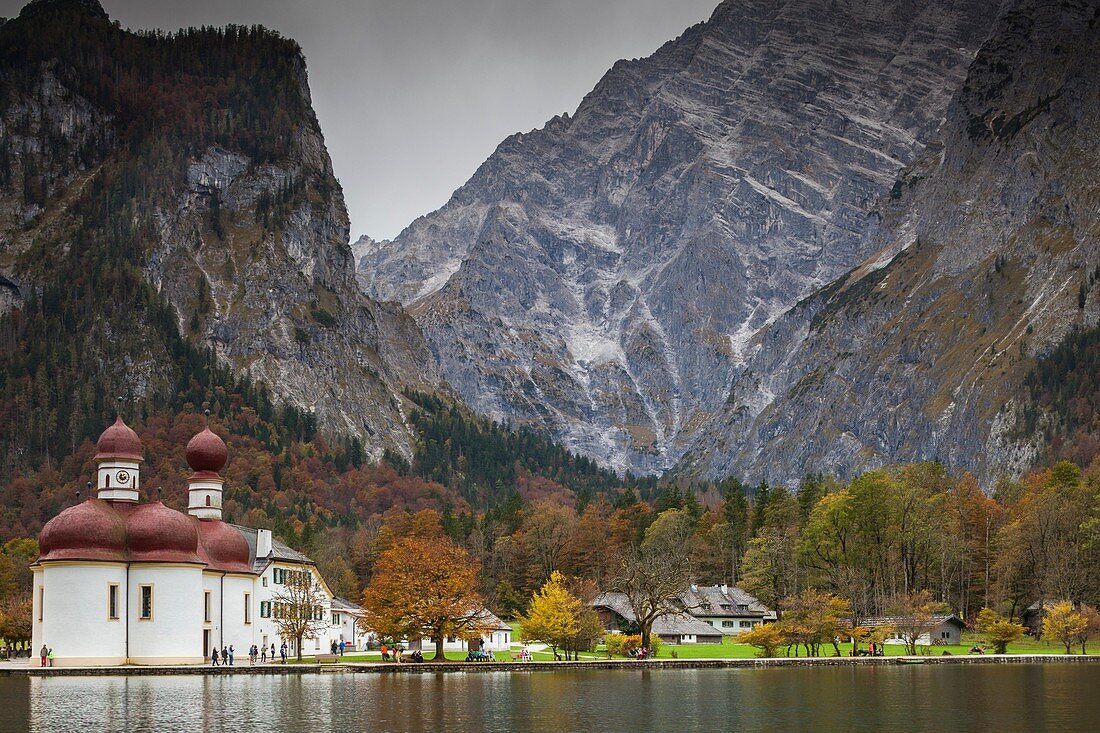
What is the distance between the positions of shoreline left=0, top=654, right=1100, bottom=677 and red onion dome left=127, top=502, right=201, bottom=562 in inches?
351

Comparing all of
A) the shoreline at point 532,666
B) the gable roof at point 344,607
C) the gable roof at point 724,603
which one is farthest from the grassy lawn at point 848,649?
the gable roof at point 344,607

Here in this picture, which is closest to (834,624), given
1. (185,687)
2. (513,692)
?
(513,692)

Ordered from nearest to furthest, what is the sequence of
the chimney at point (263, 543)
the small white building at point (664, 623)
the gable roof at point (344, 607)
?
the chimney at point (263, 543)
the gable roof at point (344, 607)
the small white building at point (664, 623)

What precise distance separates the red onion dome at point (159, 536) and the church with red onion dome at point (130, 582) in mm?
71

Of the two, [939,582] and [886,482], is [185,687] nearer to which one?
[886,482]

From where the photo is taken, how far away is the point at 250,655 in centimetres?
10094

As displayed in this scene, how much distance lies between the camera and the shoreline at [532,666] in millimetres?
86625

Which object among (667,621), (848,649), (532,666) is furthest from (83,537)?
(848,649)

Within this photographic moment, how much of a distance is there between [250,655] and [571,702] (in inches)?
1753

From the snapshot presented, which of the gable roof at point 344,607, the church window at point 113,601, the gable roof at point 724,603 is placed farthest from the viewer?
the gable roof at point 724,603

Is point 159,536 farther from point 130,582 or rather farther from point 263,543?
point 263,543

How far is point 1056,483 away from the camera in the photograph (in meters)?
144

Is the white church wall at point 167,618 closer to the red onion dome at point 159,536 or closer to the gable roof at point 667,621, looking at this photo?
the red onion dome at point 159,536

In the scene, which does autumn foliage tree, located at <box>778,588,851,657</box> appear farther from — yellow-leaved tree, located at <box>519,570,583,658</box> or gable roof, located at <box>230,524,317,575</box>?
gable roof, located at <box>230,524,317,575</box>
